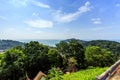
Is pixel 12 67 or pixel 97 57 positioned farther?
pixel 97 57

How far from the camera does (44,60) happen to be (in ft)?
214

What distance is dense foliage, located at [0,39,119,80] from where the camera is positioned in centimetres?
6262

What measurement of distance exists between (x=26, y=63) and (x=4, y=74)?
688 centimetres

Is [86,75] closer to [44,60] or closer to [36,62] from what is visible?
[44,60]

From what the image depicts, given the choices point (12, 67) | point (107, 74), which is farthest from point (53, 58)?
point (107, 74)

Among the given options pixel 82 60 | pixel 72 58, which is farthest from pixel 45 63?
pixel 82 60

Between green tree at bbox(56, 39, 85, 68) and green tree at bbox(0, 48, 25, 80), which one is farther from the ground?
green tree at bbox(56, 39, 85, 68)

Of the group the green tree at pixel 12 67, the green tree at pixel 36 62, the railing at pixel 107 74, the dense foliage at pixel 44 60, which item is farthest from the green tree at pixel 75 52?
the railing at pixel 107 74

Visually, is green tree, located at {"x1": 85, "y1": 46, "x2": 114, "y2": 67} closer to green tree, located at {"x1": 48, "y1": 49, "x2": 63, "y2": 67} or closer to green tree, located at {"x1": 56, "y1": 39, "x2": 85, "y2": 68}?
green tree, located at {"x1": 56, "y1": 39, "x2": 85, "y2": 68}

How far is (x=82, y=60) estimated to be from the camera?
236ft

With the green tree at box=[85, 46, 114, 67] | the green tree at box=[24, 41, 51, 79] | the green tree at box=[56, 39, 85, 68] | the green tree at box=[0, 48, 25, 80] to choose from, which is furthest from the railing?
the green tree at box=[85, 46, 114, 67]

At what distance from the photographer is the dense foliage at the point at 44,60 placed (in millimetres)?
62625

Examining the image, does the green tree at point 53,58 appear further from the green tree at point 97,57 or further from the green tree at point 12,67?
the green tree at point 97,57

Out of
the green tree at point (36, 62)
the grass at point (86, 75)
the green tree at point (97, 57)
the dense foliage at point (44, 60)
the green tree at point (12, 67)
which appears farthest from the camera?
the green tree at point (97, 57)
